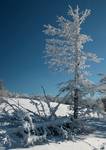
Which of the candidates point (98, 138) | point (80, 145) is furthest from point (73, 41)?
point (80, 145)

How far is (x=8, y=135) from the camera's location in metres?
13.0

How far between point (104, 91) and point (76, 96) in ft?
6.17

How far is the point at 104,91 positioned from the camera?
69.9 ft

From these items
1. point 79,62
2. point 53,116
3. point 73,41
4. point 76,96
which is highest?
point 73,41

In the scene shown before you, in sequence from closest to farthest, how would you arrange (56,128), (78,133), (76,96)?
1. (56,128)
2. (78,133)
3. (76,96)

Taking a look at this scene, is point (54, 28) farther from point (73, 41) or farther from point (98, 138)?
point (98, 138)

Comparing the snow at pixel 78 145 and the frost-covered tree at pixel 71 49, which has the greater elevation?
the frost-covered tree at pixel 71 49

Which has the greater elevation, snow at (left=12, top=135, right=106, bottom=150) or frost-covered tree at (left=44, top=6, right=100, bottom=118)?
frost-covered tree at (left=44, top=6, right=100, bottom=118)

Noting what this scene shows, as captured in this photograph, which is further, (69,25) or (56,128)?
(69,25)

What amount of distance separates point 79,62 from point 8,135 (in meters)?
9.83

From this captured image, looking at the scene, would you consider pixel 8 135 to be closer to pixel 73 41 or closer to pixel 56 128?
pixel 56 128

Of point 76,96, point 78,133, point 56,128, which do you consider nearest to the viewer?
point 56,128

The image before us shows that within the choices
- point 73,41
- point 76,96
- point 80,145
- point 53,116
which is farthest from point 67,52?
point 80,145

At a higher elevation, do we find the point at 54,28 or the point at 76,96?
the point at 54,28
